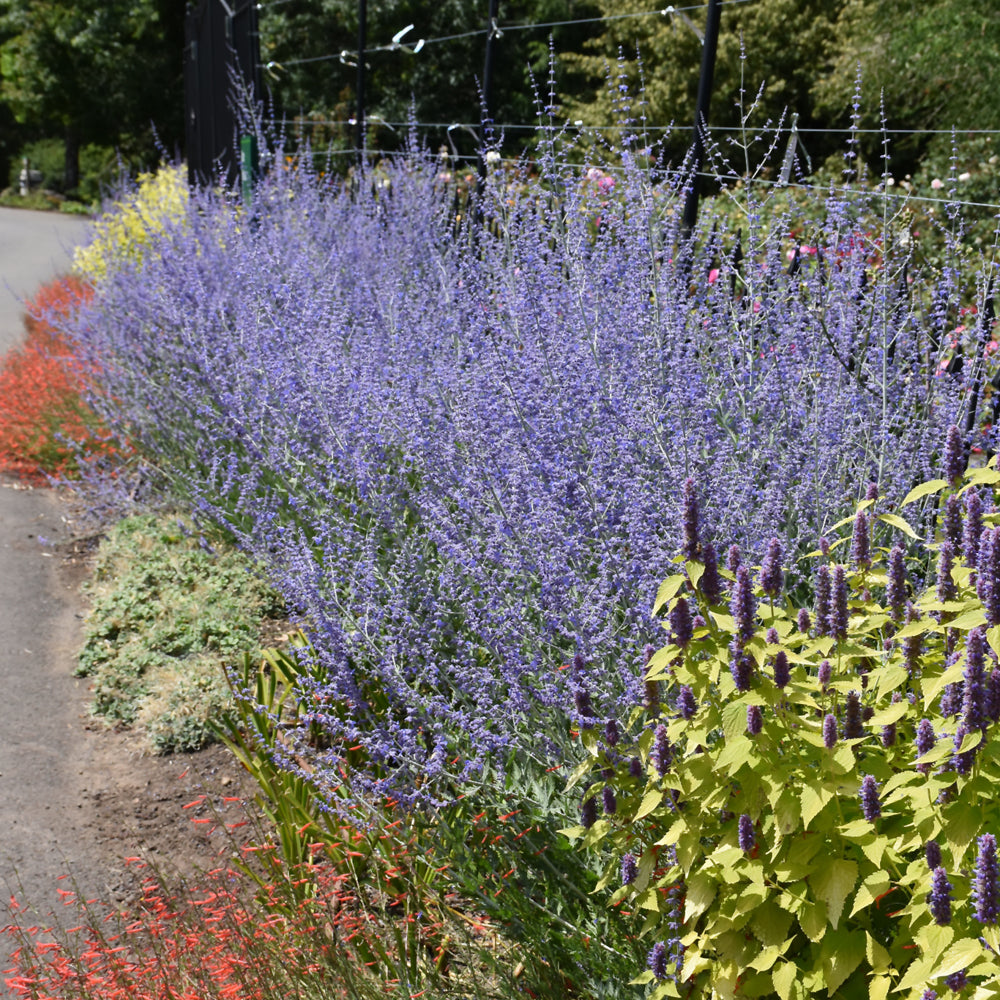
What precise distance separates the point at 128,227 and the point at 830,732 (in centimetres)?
1049

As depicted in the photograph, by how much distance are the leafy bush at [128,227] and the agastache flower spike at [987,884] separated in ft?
24.6

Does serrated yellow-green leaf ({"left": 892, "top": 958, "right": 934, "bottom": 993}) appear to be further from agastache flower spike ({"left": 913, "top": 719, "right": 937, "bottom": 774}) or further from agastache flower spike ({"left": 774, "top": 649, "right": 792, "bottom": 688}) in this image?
agastache flower spike ({"left": 774, "top": 649, "right": 792, "bottom": 688})

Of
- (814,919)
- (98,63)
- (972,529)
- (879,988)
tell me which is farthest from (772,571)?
(98,63)

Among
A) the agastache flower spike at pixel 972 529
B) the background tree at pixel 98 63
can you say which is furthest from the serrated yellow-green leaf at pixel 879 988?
the background tree at pixel 98 63

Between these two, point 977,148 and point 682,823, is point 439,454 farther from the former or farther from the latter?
point 977,148

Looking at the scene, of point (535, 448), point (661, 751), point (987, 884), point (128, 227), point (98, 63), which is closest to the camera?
point (987, 884)

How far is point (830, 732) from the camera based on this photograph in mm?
1762

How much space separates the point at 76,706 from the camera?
14.8 feet

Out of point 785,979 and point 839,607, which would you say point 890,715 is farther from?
point 785,979

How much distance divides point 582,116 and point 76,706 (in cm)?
1627

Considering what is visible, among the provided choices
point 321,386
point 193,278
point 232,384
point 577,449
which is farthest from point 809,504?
point 193,278

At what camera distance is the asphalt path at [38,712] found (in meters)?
3.49

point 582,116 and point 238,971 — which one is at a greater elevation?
point 582,116

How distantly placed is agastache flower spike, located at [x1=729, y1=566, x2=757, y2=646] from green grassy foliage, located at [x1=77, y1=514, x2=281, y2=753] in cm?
282
